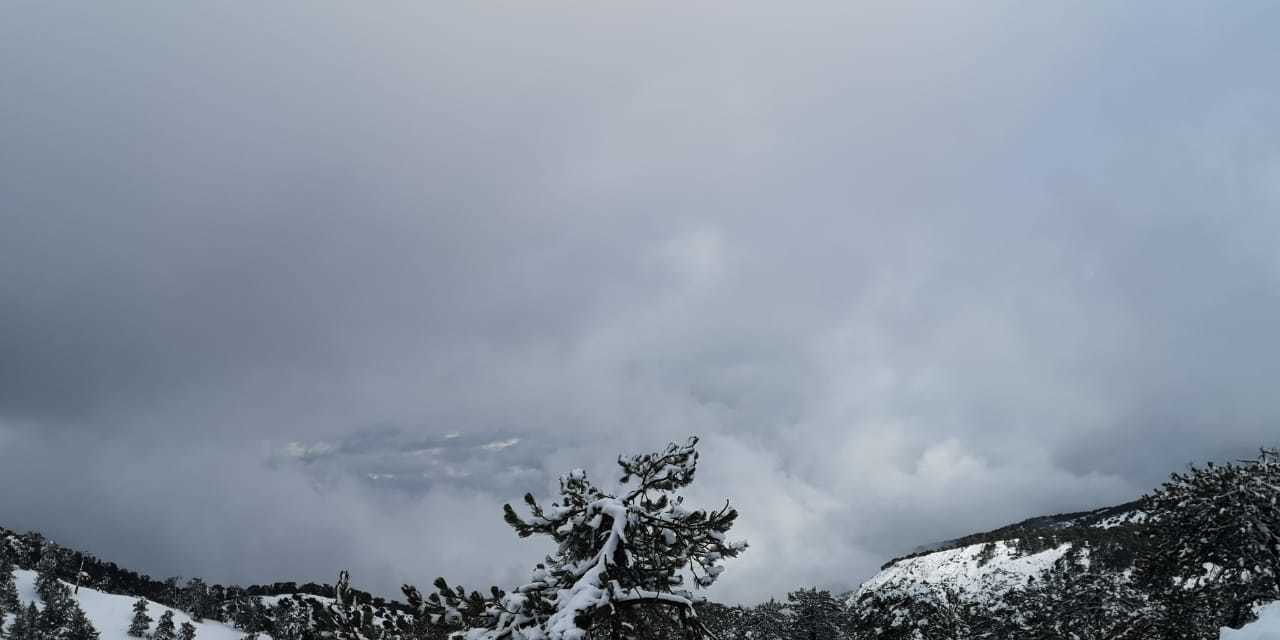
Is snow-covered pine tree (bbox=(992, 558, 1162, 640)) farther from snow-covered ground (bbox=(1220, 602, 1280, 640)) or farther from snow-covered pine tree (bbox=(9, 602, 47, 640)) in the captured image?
snow-covered pine tree (bbox=(9, 602, 47, 640))

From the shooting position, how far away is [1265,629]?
832 centimetres

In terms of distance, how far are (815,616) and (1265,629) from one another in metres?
34.8

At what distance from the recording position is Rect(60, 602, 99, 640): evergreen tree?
11644 cm

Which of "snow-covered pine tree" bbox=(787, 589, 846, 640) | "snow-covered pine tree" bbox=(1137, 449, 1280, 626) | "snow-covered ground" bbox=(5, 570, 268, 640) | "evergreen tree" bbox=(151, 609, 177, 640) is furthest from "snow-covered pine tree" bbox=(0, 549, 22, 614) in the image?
"snow-covered pine tree" bbox=(1137, 449, 1280, 626)

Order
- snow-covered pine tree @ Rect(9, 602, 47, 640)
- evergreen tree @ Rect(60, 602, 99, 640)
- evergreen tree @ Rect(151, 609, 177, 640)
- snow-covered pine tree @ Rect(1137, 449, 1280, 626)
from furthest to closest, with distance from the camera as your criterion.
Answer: evergreen tree @ Rect(151, 609, 177, 640)
evergreen tree @ Rect(60, 602, 99, 640)
snow-covered pine tree @ Rect(9, 602, 47, 640)
snow-covered pine tree @ Rect(1137, 449, 1280, 626)

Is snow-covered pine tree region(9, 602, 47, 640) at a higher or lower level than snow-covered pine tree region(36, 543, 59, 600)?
lower

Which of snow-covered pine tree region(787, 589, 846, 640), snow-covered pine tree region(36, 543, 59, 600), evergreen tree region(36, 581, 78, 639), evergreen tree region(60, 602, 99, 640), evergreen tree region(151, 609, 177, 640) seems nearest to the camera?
snow-covered pine tree region(787, 589, 846, 640)

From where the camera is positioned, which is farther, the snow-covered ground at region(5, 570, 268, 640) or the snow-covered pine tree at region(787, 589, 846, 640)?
the snow-covered ground at region(5, 570, 268, 640)

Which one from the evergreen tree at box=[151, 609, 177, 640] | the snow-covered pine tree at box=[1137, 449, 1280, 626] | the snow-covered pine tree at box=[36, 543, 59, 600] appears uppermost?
the snow-covered pine tree at box=[36, 543, 59, 600]

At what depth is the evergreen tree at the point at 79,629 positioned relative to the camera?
116 m

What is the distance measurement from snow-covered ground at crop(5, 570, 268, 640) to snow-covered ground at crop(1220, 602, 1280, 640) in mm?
188426

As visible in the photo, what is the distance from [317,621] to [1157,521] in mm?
25416

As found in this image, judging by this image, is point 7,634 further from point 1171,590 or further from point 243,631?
point 1171,590

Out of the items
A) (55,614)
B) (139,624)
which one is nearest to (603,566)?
(55,614)
